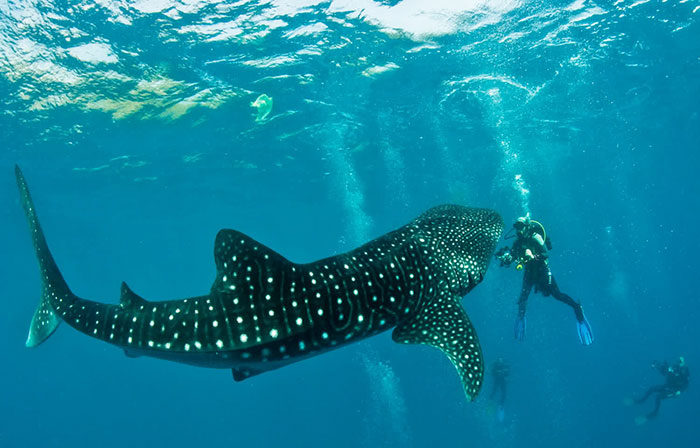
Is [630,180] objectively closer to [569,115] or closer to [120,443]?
[569,115]

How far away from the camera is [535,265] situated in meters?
10.4

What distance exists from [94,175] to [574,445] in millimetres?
44726

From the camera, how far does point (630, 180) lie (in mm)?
52094

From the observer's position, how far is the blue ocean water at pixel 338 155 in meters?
16.3

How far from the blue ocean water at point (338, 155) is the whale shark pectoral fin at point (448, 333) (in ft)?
42.3

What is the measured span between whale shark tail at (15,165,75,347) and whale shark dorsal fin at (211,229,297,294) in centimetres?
195

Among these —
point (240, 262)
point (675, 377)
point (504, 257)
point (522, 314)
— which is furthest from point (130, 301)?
point (675, 377)

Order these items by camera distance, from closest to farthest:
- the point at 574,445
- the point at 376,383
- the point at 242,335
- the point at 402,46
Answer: the point at 242,335, the point at 402,46, the point at 574,445, the point at 376,383

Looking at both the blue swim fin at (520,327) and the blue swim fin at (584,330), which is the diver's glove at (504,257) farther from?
the blue swim fin at (584,330)

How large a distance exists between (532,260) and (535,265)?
0.99 metres

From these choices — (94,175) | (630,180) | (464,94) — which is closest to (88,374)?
(94,175)

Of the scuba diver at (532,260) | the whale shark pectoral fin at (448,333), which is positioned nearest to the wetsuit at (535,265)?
the scuba diver at (532,260)

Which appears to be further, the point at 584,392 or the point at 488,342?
the point at 488,342

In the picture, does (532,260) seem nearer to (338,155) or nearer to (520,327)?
(520,327)
